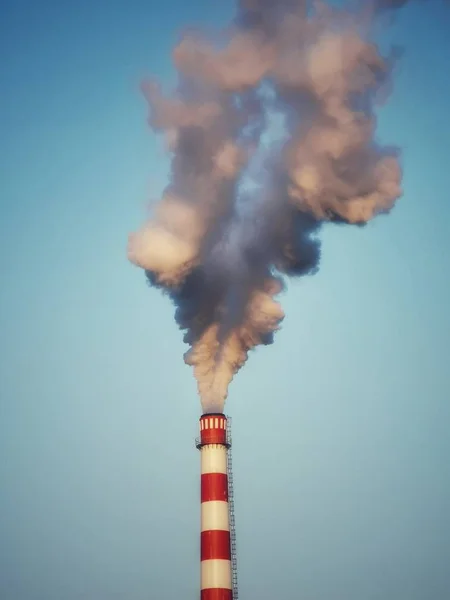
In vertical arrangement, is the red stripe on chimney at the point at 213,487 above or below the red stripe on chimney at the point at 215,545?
above

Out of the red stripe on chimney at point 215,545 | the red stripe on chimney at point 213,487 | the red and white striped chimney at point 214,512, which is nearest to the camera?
the red and white striped chimney at point 214,512

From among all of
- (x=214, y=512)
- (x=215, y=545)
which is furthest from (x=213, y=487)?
(x=215, y=545)

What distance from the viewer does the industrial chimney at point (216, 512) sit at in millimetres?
32844

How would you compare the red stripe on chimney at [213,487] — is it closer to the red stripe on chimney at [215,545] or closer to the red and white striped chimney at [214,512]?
the red and white striped chimney at [214,512]

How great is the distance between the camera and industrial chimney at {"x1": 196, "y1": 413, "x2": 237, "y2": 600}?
32.8m

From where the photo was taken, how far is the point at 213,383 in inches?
1448

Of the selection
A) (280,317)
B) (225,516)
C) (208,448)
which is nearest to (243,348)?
(280,317)

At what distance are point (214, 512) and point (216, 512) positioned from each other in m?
0.09

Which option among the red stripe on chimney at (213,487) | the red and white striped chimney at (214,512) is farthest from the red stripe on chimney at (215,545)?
the red stripe on chimney at (213,487)

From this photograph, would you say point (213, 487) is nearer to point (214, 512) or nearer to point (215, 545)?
point (214, 512)

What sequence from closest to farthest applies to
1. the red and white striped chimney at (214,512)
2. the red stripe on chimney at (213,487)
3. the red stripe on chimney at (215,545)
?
1. the red and white striped chimney at (214,512)
2. the red stripe on chimney at (215,545)
3. the red stripe on chimney at (213,487)

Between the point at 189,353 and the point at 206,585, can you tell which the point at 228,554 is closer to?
the point at 206,585

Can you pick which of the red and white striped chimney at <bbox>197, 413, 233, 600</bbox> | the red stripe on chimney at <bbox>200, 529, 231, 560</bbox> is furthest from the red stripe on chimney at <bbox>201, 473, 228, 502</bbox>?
the red stripe on chimney at <bbox>200, 529, 231, 560</bbox>

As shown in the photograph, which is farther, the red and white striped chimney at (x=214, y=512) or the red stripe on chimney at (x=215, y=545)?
the red stripe on chimney at (x=215, y=545)
